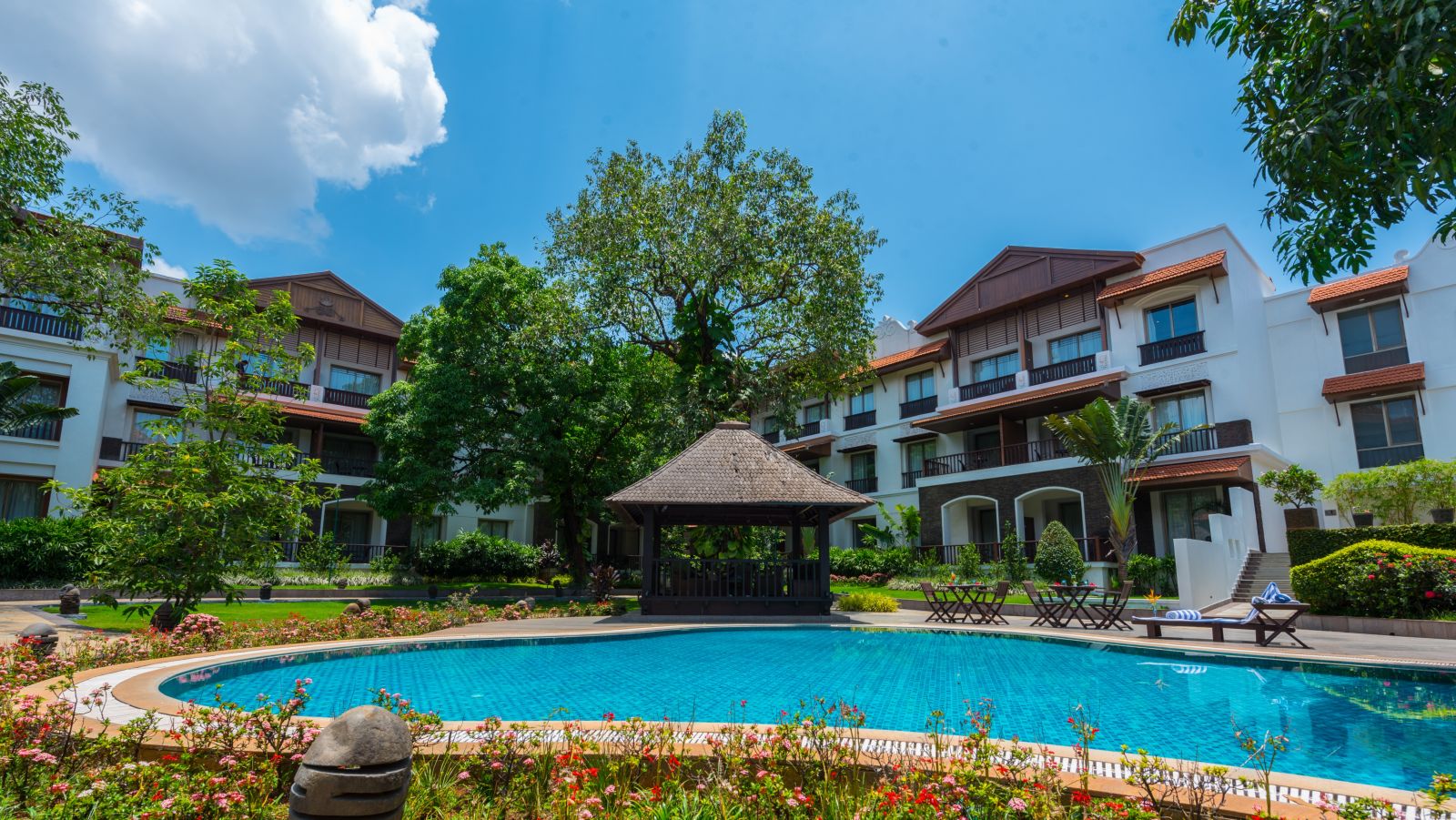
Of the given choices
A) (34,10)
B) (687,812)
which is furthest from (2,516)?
(687,812)

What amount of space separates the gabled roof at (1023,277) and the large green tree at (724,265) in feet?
27.2

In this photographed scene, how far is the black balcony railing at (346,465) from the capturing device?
3275cm

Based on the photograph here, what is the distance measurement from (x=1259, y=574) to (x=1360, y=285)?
936 cm

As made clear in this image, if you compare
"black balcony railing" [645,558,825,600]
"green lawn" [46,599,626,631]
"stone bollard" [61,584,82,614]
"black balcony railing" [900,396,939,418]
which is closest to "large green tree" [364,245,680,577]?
"green lawn" [46,599,626,631]

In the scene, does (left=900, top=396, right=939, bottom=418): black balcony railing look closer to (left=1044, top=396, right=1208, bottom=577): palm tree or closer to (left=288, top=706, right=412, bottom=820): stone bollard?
(left=1044, top=396, right=1208, bottom=577): palm tree

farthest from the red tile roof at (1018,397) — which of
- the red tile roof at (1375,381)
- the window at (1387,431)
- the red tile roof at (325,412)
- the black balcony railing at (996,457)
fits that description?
the red tile roof at (325,412)

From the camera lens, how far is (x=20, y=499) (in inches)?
1003

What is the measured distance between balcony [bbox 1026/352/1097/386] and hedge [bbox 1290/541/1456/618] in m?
12.0

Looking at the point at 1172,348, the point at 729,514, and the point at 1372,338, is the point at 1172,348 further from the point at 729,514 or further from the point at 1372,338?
the point at 729,514

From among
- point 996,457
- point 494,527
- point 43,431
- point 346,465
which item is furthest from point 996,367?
point 43,431

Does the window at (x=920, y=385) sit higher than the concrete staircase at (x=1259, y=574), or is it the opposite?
the window at (x=920, y=385)

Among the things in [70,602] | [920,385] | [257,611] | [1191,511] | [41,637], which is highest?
[920,385]

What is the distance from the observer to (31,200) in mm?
15805

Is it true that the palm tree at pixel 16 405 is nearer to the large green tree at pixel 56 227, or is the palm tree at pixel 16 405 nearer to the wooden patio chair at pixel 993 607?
the large green tree at pixel 56 227
